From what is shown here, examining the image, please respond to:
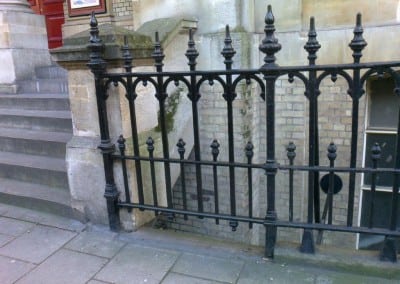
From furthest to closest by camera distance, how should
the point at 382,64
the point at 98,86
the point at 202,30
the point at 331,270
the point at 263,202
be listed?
1. the point at 263,202
2. the point at 202,30
3. the point at 98,86
4. the point at 331,270
5. the point at 382,64

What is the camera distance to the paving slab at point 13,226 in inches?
122

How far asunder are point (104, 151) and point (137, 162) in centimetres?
27

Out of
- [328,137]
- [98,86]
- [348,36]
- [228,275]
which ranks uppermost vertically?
[348,36]

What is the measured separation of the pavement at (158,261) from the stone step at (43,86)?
266cm

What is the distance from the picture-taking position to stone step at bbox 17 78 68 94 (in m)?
5.23

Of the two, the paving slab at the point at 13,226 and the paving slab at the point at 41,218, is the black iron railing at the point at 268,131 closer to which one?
the paving slab at the point at 41,218

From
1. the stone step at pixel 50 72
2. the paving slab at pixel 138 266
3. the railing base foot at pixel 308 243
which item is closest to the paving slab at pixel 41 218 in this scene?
the paving slab at pixel 138 266

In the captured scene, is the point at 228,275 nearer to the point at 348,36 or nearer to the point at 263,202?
the point at 263,202

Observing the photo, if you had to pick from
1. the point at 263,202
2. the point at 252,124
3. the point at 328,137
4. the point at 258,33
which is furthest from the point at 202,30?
the point at 263,202

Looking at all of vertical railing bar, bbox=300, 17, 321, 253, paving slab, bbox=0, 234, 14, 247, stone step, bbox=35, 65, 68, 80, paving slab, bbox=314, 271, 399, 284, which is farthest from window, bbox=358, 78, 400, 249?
stone step, bbox=35, 65, 68, 80

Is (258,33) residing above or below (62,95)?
above

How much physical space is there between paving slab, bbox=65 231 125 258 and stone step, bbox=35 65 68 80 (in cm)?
332

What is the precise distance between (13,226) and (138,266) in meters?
1.36

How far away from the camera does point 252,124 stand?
14.0 ft
